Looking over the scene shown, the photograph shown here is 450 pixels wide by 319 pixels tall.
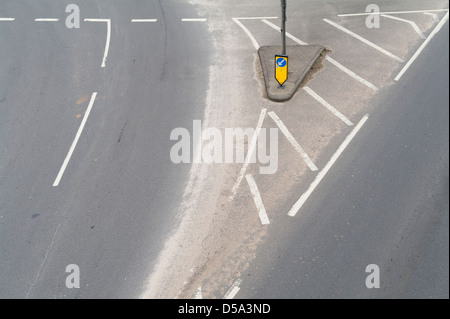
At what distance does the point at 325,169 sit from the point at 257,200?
1.79 meters

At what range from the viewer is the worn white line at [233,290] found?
277 inches

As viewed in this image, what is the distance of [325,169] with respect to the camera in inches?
359

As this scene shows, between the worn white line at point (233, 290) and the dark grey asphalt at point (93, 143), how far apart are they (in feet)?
5.15

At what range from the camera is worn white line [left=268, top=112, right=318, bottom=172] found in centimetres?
926

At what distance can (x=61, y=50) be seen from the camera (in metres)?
13.9

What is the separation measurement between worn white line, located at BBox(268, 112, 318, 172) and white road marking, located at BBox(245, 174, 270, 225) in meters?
1.37

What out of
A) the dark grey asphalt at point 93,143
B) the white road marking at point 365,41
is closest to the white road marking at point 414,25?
the white road marking at point 365,41

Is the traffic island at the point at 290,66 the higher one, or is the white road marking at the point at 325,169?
the traffic island at the point at 290,66

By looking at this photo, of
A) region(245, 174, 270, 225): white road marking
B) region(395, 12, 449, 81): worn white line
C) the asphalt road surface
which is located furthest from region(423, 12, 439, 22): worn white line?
region(245, 174, 270, 225): white road marking

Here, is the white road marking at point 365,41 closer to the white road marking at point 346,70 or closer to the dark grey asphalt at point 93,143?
the white road marking at point 346,70
